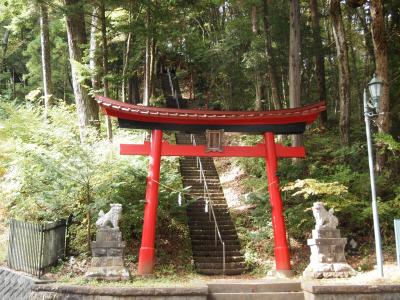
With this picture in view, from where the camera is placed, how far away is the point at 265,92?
2189 cm

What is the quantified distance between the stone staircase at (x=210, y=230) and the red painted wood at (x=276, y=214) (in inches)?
54.5

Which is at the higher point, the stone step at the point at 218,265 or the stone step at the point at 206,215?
the stone step at the point at 206,215

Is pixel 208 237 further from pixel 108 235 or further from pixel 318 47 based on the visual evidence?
pixel 318 47

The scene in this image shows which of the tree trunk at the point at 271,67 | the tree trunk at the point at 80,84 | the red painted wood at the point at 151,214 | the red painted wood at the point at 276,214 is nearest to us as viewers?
the red painted wood at the point at 151,214

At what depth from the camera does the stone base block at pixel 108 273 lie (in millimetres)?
8594

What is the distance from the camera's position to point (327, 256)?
9.30 m

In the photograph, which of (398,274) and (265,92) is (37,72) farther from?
(398,274)

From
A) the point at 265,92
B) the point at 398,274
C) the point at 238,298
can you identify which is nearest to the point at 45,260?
the point at 238,298

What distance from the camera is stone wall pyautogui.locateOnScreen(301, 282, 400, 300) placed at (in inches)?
295

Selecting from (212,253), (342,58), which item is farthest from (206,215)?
(342,58)

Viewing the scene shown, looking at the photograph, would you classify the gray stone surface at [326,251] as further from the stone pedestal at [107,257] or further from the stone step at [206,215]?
the stone pedestal at [107,257]

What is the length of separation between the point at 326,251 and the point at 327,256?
0.11 metres

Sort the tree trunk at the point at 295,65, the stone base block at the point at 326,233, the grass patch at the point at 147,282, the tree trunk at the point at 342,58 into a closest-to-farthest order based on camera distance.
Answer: the grass patch at the point at 147,282, the stone base block at the point at 326,233, the tree trunk at the point at 342,58, the tree trunk at the point at 295,65

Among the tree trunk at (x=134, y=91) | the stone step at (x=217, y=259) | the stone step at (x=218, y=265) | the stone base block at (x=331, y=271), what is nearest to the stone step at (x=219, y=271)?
the stone step at (x=218, y=265)
